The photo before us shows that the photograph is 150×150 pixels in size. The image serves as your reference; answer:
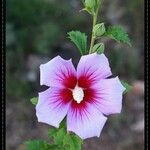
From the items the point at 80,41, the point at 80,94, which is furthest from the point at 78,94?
the point at 80,41

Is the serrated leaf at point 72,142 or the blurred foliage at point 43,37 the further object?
the blurred foliage at point 43,37

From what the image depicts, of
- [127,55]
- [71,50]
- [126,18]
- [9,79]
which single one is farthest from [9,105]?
[126,18]

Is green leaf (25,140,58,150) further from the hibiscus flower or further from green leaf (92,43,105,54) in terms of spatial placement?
green leaf (92,43,105,54)

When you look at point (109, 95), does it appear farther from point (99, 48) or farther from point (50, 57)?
point (50, 57)

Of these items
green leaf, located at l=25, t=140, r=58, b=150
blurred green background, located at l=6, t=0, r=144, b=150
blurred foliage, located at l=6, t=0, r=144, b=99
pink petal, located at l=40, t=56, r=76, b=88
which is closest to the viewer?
pink petal, located at l=40, t=56, r=76, b=88

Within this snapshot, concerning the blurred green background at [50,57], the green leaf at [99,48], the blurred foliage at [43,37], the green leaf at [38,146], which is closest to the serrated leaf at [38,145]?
the green leaf at [38,146]

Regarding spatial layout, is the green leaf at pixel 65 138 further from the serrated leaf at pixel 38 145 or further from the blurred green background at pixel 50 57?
the blurred green background at pixel 50 57

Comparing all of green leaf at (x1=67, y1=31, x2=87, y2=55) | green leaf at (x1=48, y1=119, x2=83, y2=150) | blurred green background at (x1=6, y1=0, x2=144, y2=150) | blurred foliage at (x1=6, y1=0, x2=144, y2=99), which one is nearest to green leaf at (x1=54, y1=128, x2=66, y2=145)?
green leaf at (x1=48, y1=119, x2=83, y2=150)
